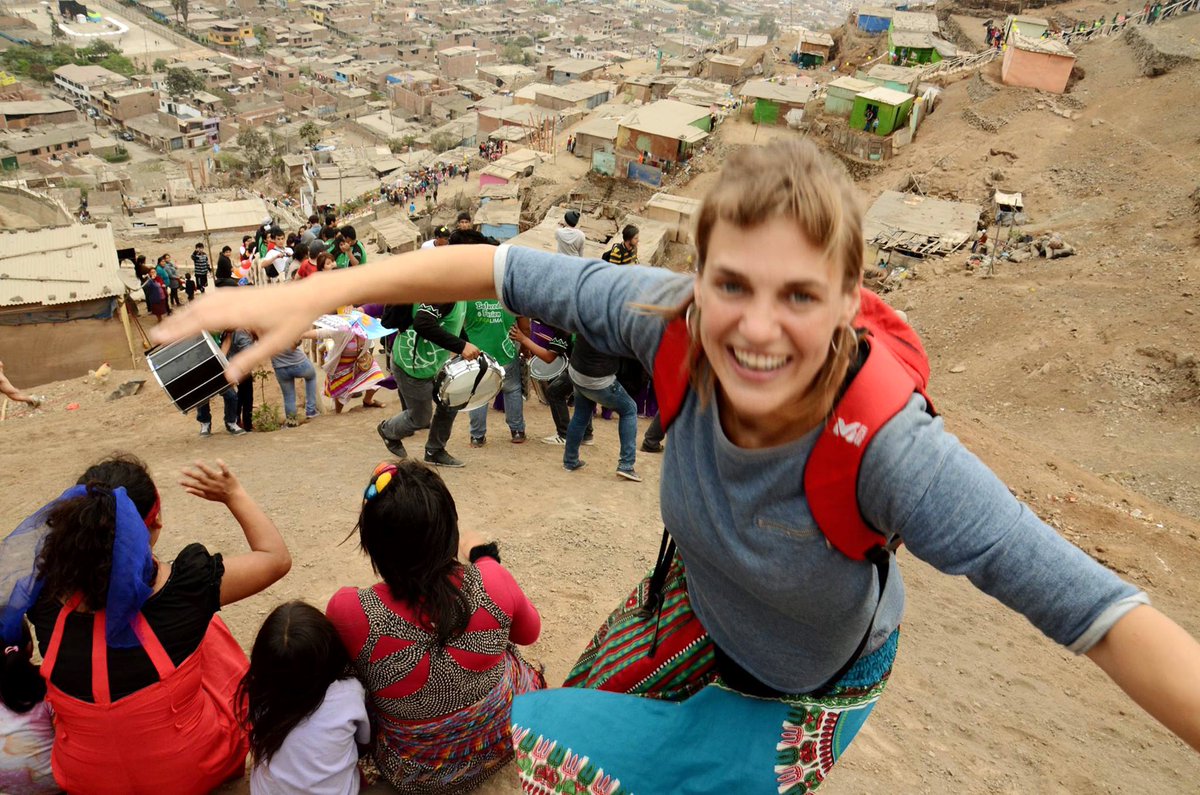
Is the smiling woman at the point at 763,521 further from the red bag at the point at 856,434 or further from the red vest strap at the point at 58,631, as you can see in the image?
the red vest strap at the point at 58,631

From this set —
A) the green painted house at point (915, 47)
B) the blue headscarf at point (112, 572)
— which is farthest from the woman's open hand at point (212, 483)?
the green painted house at point (915, 47)

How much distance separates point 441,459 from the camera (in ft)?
→ 17.6

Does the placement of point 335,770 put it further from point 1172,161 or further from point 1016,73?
point 1016,73

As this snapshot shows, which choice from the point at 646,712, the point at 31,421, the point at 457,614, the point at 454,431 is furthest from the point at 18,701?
the point at 31,421

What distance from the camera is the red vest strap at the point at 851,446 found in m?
1.17

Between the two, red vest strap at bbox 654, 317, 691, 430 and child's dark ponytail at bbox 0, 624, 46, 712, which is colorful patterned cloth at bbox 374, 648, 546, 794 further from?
red vest strap at bbox 654, 317, 691, 430

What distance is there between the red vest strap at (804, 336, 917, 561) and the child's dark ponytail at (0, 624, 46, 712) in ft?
7.63

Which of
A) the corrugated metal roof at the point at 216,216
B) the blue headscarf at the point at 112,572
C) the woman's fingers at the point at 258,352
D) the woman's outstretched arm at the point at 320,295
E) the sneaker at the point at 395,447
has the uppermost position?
the woman's outstretched arm at the point at 320,295

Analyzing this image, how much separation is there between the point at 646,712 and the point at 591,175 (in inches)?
923

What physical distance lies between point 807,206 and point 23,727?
8.52 ft

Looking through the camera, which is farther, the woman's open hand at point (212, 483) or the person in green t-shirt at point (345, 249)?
the person in green t-shirt at point (345, 249)

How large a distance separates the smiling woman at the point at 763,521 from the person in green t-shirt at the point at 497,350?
317 cm

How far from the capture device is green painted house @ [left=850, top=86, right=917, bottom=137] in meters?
19.4

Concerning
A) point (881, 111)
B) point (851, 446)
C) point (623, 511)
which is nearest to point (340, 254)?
point (623, 511)
